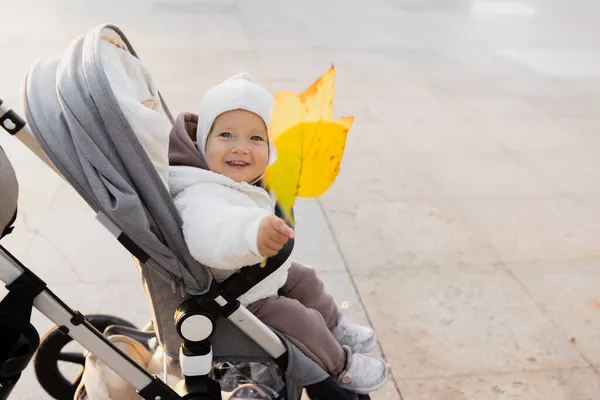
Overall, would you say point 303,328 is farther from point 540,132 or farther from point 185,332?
point 540,132

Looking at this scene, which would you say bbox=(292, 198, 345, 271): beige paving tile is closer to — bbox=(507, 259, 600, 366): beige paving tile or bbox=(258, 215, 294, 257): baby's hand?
bbox=(507, 259, 600, 366): beige paving tile

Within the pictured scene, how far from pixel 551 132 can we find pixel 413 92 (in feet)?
4.38

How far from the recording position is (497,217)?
3775mm

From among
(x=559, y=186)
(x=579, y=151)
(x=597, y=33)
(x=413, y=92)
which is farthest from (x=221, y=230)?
(x=597, y=33)

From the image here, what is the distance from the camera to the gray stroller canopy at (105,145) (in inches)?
56.2

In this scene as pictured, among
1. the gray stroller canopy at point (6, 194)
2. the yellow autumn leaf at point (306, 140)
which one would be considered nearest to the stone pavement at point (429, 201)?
the gray stroller canopy at point (6, 194)

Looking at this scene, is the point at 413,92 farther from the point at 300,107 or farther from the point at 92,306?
the point at 300,107

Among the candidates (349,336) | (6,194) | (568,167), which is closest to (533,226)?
(568,167)

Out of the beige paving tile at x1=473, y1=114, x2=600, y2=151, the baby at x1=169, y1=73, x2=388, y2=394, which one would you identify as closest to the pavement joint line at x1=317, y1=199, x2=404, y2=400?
the baby at x1=169, y1=73, x2=388, y2=394

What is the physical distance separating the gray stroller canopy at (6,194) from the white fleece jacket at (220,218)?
1.27ft

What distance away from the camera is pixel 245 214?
151 centimetres

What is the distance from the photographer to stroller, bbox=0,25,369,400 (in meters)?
1.45

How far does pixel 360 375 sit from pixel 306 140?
33.8 inches

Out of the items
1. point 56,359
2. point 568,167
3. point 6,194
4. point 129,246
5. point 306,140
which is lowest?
point 568,167
